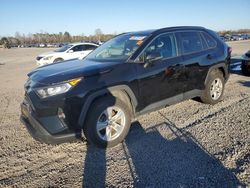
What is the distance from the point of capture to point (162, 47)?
4.85 metres

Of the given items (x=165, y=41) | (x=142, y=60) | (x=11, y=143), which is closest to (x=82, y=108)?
(x=142, y=60)

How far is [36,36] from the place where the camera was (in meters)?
126

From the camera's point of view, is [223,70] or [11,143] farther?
[223,70]

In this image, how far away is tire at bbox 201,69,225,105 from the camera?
19.0ft

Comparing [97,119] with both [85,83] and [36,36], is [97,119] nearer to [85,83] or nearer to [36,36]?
[85,83]

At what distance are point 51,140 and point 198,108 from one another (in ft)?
11.5

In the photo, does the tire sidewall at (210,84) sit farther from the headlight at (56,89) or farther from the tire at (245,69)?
the tire at (245,69)

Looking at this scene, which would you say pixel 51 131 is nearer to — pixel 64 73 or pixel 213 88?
pixel 64 73

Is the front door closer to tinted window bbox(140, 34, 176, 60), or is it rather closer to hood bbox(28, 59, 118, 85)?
tinted window bbox(140, 34, 176, 60)

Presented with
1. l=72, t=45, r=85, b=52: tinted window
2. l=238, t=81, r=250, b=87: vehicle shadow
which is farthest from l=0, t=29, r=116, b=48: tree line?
l=238, t=81, r=250, b=87: vehicle shadow

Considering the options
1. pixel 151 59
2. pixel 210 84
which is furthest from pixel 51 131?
pixel 210 84

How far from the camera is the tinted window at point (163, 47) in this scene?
4629 millimetres

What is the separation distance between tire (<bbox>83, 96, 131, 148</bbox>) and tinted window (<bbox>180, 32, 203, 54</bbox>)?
6.46ft

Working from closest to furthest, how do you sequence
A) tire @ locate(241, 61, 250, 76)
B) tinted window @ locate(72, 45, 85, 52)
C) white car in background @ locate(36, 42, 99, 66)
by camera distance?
1. tire @ locate(241, 61, 250, 76)
2. white car in background @ locate(36, 42, 99, 66)
3. tinted window @ locate(72, 45, 85, 52)
